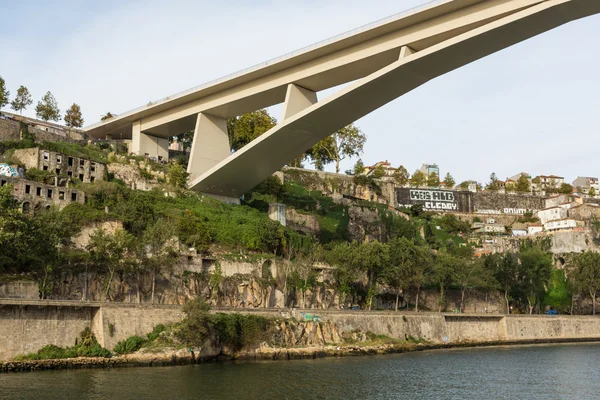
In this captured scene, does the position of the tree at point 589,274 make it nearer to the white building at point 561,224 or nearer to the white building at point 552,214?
the white building at point 561,224

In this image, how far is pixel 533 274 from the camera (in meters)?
49.9

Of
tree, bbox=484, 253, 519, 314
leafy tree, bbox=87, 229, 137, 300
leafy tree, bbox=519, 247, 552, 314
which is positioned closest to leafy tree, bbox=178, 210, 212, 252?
leafy tree, bbox=87, 229, 137, 300

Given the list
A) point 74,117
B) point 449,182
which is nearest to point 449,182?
point 449,182

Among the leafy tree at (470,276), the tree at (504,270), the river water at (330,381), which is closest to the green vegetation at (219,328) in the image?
the river water at (330,381)

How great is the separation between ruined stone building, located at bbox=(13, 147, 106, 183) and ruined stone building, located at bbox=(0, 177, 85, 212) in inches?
113

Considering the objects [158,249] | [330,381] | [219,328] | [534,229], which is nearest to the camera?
[330,381]

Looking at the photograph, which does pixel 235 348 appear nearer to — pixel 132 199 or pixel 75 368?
pixel 75 368

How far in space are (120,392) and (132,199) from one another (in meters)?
18.5

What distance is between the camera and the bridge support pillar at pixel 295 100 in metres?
38.9

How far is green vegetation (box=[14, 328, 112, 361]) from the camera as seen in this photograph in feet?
80.9

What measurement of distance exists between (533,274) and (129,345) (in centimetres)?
3358

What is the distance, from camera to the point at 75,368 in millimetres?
24891

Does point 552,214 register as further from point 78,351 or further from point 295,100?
point 78,351

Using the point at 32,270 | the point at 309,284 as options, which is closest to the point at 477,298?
the point at 309,284
